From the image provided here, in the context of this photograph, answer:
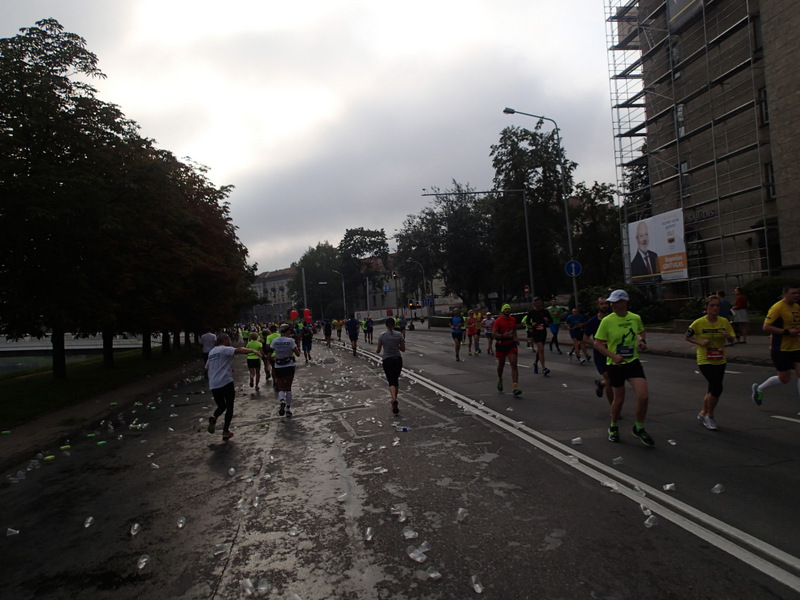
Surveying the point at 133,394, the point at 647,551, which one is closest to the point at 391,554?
the point at 647,551

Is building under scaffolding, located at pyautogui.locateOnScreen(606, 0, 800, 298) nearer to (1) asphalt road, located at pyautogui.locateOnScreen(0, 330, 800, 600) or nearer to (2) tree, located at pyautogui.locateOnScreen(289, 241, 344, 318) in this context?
(1) asphalt road, located at pyautogui.locateOnScreen(0, 330, 800, 600)

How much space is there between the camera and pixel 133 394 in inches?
639

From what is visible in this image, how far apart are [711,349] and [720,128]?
24.7 metres

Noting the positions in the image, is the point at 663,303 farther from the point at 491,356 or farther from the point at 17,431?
the point at 17,431

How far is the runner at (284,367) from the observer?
1081 centimetres

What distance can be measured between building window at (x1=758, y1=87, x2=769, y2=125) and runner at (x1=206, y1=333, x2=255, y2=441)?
25381 mm

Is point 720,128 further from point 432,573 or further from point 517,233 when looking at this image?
point 432,573

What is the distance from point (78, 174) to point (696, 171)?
27283 millimetres

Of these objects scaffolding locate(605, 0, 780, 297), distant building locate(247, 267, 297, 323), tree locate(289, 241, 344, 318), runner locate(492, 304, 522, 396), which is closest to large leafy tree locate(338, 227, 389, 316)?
tree locate(289, 241, 344, 318)

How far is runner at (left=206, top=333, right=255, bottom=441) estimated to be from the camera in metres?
9.03

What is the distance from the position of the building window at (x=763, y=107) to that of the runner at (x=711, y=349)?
73.6 ft

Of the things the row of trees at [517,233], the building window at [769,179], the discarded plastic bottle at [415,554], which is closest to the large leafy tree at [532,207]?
the row of trees at [517,233]

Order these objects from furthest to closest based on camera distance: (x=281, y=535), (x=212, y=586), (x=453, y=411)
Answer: (x=453, y=411) < (x=281, y=535) < (x=212, y=586)

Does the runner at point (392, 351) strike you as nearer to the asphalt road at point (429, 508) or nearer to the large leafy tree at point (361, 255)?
the asphalt road at point (429, 508)
